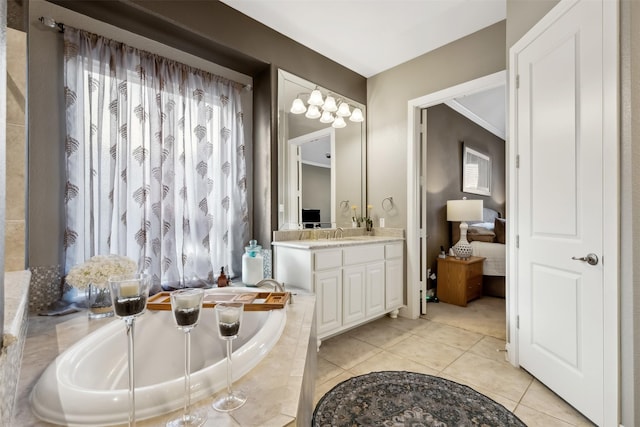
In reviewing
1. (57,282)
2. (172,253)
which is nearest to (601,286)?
(172,253)

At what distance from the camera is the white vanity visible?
7.77ft

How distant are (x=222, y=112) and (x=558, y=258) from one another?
8.76 feet

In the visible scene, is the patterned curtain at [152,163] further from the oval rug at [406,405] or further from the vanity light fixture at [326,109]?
the oval rug at [406,405]

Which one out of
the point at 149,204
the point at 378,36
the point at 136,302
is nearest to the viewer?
the point at 136,302

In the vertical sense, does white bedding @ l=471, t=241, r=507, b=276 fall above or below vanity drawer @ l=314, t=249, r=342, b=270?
below

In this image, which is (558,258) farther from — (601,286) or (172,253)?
(172,253)

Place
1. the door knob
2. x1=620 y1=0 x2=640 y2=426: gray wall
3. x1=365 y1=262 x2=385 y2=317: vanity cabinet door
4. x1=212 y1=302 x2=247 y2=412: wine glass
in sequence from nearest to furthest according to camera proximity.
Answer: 1. x1=212 y1=302 x2=247 y2=412: wine glass
2. x1=620 y1=0 x2=640 y2=426: gray wall
3. the door knob
4. x1=365 y1=262 x2=385 y2=317: vanity cabinet door

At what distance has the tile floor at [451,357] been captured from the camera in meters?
1.74

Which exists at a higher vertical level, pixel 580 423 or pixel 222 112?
pixel 222 112

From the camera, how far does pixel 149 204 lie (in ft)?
7.04

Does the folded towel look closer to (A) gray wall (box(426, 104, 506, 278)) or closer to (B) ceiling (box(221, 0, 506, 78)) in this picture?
(B) ceiling (box(221, 0, 506, 78))

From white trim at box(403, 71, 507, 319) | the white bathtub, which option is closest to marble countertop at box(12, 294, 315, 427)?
the white bathtub

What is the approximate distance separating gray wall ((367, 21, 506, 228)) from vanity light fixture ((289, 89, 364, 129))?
0.32m

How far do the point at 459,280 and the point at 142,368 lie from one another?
330 cm
